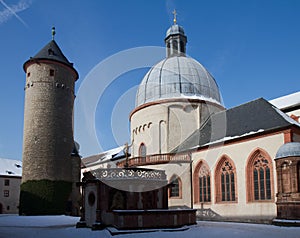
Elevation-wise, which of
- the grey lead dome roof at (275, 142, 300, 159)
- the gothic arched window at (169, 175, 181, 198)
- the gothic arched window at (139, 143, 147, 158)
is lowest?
the gothic arched window at (169, 175, 181, 198)

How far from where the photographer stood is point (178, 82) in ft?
111

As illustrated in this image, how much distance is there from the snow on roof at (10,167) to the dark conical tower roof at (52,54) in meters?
21.8

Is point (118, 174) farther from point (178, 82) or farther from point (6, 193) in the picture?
point (6, 193)

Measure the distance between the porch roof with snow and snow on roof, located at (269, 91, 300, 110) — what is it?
469cm

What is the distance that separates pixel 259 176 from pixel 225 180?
3043 mm

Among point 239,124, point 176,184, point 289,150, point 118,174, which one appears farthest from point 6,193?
point 289,150

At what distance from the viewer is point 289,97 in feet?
108

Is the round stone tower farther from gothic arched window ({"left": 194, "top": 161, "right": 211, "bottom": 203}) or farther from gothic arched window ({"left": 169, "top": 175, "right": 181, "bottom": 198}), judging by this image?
gothic arched window ({"left": 194, "top": 161, "right": 211, "bottom": 203})

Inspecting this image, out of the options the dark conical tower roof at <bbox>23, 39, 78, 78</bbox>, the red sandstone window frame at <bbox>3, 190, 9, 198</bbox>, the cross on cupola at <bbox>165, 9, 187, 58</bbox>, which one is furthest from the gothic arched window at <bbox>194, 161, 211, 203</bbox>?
the red sandstone window frame at <bbox>3, 190, 9, 198</bbox>

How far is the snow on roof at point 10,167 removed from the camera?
52.9 m

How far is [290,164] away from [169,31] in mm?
26359

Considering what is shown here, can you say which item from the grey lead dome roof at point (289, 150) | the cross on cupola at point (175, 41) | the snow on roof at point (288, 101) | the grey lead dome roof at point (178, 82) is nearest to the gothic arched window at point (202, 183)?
the grey lead dome roof at point (289, 150)

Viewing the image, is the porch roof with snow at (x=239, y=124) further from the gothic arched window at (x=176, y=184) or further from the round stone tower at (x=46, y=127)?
the round stone tower at (x=46, y=127)

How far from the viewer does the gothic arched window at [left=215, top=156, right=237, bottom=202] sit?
24.2 m
